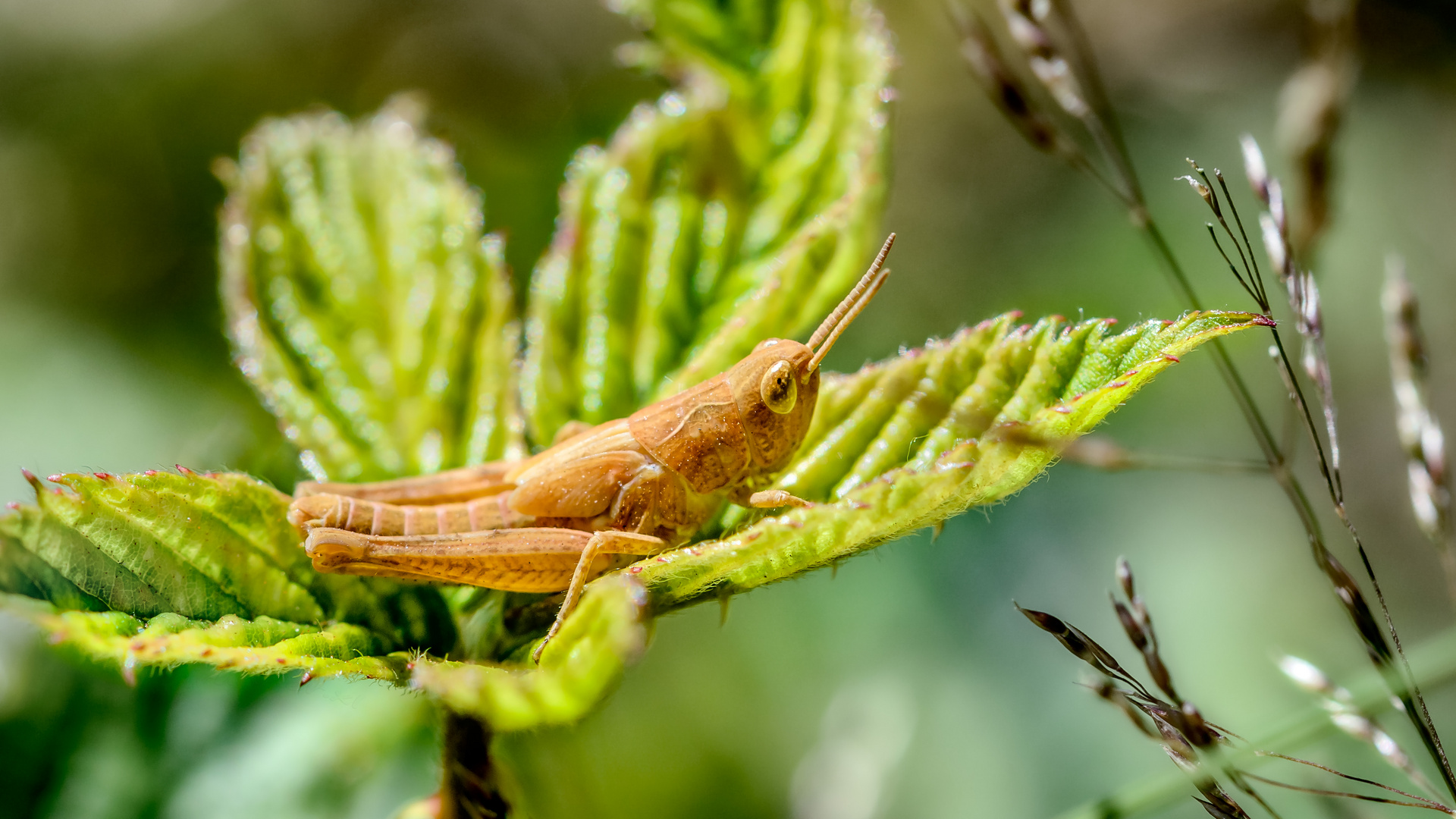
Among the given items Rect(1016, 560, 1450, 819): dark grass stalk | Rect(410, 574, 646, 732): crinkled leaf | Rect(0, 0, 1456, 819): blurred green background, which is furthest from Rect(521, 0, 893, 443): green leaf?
Rect(410, 574, 646, 732): crinkled leaf

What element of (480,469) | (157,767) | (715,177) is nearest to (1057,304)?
(715,177)

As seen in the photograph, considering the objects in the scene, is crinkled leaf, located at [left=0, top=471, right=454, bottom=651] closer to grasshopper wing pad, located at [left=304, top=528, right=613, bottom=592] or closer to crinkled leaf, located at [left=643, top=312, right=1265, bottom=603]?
grasshopper wing pad, located at [left=304, top=528, right=613, bottom=592]

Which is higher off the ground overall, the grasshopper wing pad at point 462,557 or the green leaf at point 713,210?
the green leaf at point 713,210

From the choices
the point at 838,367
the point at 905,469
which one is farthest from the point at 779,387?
the point at 838,367

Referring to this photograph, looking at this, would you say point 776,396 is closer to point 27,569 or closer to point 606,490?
point 606,490

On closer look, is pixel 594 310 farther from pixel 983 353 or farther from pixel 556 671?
pixel 556 671

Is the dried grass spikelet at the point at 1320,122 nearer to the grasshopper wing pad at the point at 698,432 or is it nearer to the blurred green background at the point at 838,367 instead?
the blurred green background at the point at 838,367

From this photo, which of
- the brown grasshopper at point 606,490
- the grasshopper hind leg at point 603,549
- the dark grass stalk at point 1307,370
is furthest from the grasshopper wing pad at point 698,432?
the dark grass stalk at point 1307,370
